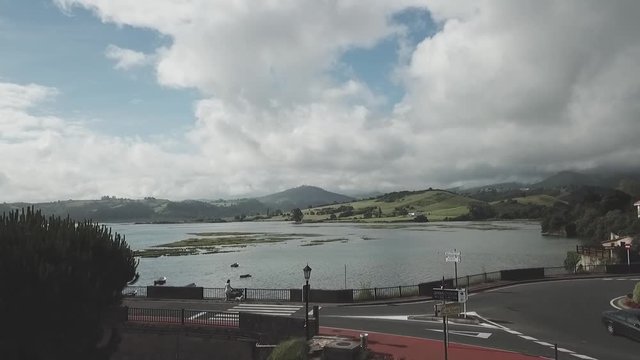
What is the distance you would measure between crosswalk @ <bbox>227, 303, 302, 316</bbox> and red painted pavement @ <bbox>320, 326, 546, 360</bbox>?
8.04 m

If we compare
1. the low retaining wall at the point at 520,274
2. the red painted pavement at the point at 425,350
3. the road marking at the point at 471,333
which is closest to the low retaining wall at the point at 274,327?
the red painted pavement at the point at 425,350

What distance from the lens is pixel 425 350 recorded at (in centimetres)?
2153

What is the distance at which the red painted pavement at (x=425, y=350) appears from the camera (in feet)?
66.3

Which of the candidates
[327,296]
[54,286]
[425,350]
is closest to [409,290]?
[327,296]

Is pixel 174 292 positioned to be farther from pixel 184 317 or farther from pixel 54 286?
pixel 54 286

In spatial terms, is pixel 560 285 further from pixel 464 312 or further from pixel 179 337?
pixel 179 337

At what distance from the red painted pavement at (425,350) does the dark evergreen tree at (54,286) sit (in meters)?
10.2

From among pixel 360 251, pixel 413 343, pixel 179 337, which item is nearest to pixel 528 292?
pixel 413 343

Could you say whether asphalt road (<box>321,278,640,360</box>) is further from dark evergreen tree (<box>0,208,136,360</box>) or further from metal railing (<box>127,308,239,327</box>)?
dark evergreen tree (<box>0,208,136,360</box>)

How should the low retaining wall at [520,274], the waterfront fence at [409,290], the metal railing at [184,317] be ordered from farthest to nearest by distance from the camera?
the low retaining wall at [520,274] → the waterfront fence at [409,290] → the metal railing at [184,317]

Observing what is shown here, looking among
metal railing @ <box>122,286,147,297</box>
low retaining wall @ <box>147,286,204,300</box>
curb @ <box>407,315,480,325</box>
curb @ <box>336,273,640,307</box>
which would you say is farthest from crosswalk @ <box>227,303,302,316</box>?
metal railing @ <box>122,286,147,297</box>

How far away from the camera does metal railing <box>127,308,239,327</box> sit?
1005 inches

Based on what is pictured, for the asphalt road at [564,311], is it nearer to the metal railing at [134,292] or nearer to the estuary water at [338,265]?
the estuary water at [338,265]

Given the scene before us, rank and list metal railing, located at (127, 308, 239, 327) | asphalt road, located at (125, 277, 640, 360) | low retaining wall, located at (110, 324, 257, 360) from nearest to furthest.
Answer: asphalt road, located at (125, 277, 640, 360) → low retaining wall, located at (110, 324, 257, 360) → metal railing, located at (127, 308, 239, 327)
